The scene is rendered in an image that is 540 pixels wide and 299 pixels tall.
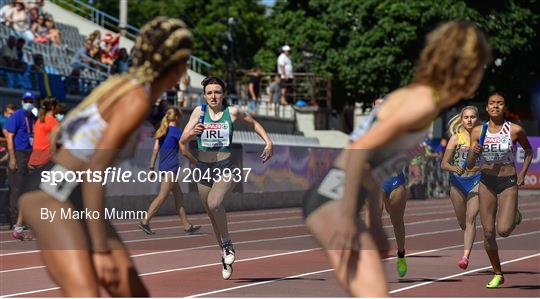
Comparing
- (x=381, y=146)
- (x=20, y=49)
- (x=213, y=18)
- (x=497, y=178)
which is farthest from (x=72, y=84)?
(x=213, y=18)

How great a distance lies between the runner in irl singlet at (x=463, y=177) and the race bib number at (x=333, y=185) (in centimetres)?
812

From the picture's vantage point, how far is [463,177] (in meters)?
14.7

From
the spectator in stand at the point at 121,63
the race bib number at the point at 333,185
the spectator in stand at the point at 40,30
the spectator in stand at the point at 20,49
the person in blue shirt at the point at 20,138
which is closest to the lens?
the race bib number at the point at 333,185

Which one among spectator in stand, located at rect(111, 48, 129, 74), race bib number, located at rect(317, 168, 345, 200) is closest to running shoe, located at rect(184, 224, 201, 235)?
spectator in stand, located at rect(111, 48, 129, 74)

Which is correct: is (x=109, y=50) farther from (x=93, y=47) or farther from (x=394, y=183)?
(x=394, y=183)

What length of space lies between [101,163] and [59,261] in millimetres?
471

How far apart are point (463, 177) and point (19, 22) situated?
18.4 meters

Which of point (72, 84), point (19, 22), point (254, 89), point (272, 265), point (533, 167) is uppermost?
point (19, 22)

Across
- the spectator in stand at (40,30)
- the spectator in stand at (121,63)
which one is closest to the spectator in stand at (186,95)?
the spectator in stand at (121,63)

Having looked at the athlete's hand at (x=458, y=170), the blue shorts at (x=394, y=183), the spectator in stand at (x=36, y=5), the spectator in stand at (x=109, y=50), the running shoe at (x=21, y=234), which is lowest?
the running shoe at (x=21, y=234)

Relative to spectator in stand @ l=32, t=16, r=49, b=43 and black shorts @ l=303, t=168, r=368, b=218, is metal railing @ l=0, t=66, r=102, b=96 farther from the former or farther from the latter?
black shorts @ l=303, t=168, r=368, b=218

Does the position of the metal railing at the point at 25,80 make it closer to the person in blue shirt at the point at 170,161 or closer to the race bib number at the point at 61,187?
the person in blue shirt at the point at 170,161

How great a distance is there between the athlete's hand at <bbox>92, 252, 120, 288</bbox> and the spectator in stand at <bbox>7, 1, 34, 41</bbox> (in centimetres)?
2506

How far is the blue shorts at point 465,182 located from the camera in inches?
577
